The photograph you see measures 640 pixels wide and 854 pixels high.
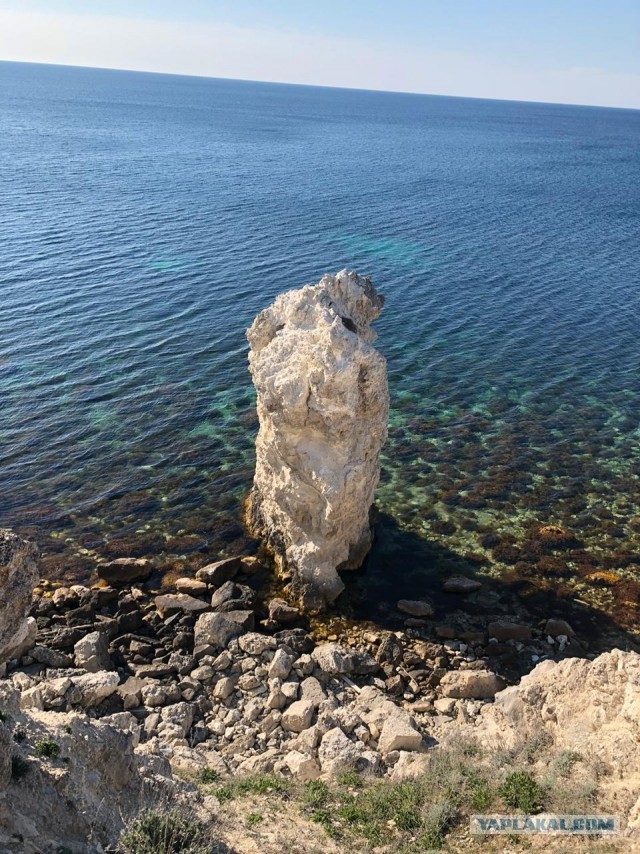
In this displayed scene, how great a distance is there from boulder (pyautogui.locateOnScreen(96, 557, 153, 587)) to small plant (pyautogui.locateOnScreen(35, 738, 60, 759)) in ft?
38.6

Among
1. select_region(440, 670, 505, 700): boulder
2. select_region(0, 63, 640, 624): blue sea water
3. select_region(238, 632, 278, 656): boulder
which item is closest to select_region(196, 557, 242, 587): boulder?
select_region(0, 63, 640, 624): blue sea water

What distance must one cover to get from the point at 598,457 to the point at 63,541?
2533cm

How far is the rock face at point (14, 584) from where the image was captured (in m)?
14.1

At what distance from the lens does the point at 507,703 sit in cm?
1869

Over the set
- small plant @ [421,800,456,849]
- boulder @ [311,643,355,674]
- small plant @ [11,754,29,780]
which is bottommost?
boulder @ [311,643,355,674]

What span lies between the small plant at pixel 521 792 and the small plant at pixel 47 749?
30.4ft

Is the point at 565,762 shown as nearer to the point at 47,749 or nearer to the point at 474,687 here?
the point at 474,687

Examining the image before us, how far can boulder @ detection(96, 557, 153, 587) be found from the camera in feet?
84.2

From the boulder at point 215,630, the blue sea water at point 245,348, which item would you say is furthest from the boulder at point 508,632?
the boulder at point 215,630

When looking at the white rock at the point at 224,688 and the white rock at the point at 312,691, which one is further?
the white rock at the point at 224,688

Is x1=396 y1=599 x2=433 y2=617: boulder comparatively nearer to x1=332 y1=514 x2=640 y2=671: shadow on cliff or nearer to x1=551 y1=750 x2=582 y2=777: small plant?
x1=332 y1=514 x2=640 y2=671: shadow on cliff

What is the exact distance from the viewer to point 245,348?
4431 cm

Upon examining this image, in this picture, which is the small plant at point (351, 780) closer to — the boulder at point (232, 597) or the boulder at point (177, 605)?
the boulder at point (232, 597)

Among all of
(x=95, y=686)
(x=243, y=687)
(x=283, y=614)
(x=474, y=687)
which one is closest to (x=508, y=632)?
(x=474, y=687)
